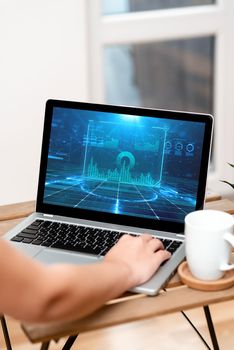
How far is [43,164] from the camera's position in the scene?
1698 millimetres

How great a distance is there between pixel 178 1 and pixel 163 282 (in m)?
1.72

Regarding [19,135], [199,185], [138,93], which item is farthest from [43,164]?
[138,93]

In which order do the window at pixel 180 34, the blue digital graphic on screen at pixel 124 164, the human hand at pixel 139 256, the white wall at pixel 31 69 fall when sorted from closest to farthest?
the human hand at pixel 139 256
the blue digital graphic on screen at pixel 124 164
the white wall at pixel 31 69
the window at pixel 180 34

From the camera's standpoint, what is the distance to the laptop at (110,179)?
1.54 m

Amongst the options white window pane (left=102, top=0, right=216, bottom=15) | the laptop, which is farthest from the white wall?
the laptop

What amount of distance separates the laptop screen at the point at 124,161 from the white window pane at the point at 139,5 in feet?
3.66

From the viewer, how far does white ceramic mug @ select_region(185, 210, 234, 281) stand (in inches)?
50.8

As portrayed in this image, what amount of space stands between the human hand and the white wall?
3.82 ft

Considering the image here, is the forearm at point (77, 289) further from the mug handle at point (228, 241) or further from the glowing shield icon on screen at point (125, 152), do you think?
the glowing shield icon on screen at point (125, 152)

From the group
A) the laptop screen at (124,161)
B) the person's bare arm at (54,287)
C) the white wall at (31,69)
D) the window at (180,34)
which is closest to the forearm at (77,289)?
the person's bare arm at (54,287)

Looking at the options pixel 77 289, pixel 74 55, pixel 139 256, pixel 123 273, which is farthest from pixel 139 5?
pixel 77 289

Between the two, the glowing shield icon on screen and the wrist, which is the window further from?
the wrist

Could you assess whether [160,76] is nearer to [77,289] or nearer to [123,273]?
[123,273]

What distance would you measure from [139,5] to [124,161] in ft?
4.21
